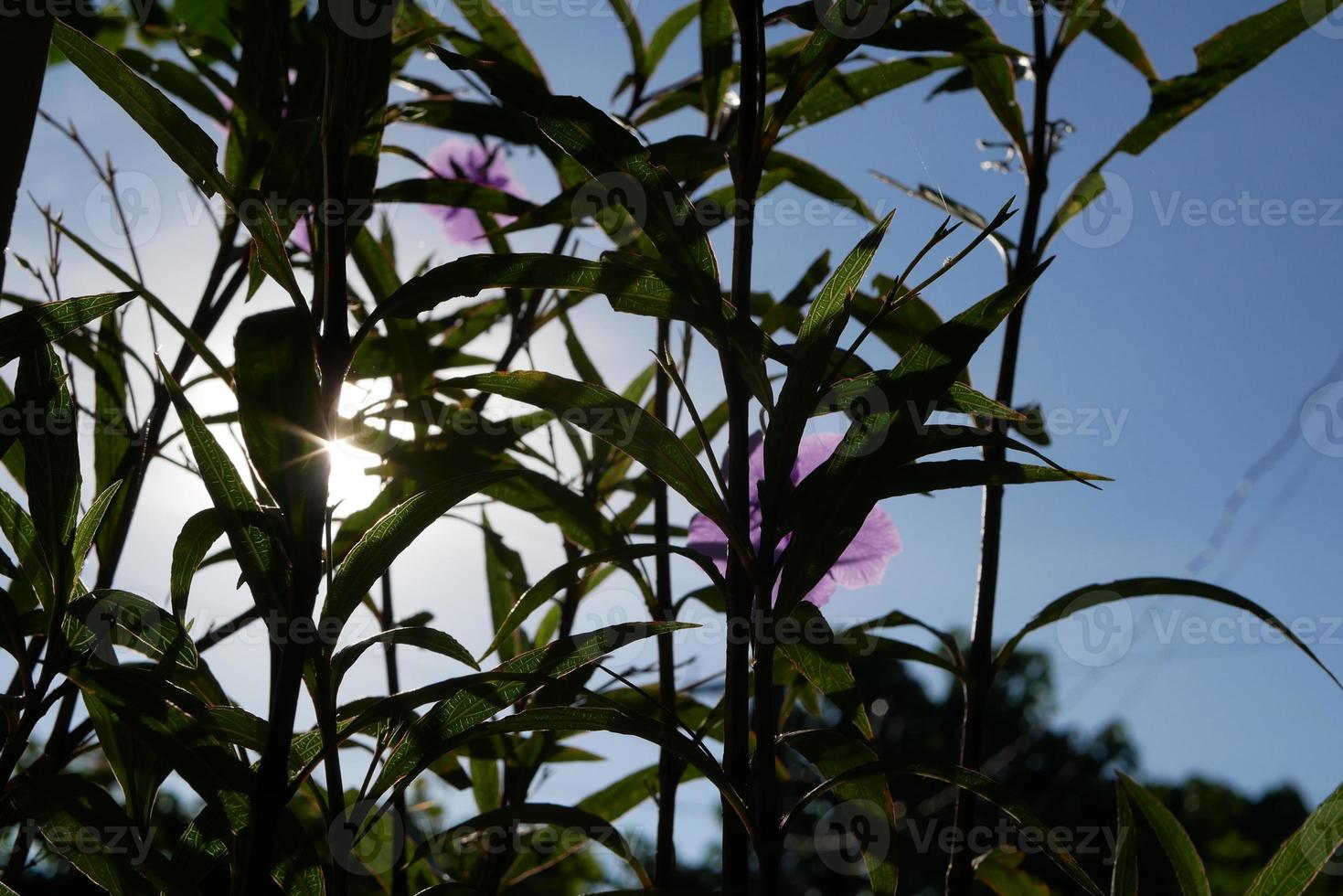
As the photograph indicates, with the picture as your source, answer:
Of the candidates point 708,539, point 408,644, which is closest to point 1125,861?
point 708,539

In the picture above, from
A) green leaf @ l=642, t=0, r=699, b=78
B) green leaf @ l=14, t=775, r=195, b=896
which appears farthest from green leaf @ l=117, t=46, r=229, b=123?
green leaf @ l=14, t=775, r=195, b=896

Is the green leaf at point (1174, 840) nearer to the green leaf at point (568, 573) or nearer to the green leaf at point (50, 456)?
the green leaf at point (568, 573)

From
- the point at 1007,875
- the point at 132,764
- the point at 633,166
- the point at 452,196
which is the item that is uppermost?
the point at 452,196

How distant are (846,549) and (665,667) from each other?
0.19m

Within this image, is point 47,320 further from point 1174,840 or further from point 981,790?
point 1174,840

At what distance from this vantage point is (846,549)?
61 centimetres

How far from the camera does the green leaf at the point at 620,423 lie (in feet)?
1.53

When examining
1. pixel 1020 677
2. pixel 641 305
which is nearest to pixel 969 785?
pixel 641 305

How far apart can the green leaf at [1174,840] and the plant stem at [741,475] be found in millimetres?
273

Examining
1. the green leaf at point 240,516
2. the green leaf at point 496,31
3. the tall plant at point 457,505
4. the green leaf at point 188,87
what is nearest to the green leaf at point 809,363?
the tall plant at point 457,505

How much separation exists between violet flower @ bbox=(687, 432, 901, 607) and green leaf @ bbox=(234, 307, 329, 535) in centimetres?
26

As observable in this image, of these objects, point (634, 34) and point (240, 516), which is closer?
point (240, 516)

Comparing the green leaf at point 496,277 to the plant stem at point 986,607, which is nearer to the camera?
the green leaf at point 496,277

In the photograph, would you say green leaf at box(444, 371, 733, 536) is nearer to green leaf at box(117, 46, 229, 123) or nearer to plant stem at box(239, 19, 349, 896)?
plant stem at box(239, 19, 349, 896)
